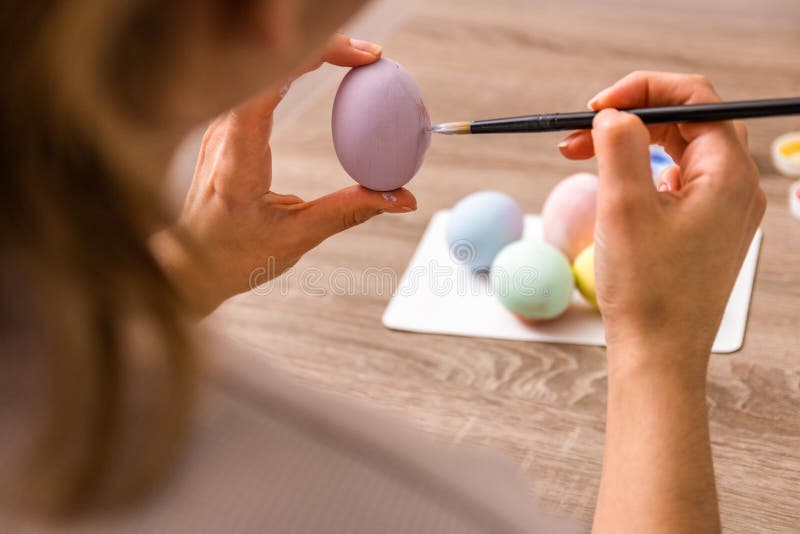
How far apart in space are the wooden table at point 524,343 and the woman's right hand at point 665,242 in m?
0.16

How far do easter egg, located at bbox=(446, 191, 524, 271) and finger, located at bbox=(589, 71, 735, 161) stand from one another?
0.81ft

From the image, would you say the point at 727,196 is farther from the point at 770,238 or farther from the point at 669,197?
the point at 770,238

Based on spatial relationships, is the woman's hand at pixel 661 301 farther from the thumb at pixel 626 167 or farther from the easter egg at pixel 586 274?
the easter egg at pixel 586 274

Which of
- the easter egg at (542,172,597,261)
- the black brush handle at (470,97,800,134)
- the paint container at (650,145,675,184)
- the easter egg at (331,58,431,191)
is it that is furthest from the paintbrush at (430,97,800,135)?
the paint container at (650,145,675,184)

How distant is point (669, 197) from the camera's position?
0.58m

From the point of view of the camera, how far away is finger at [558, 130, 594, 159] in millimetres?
687

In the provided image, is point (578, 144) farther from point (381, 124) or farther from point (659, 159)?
point (659, 159)

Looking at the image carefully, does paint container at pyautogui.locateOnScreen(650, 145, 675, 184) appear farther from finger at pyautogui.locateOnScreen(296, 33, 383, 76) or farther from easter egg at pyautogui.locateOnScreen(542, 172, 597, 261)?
finger at pyautogui.locateOnScreen(296, 33, 383, 76)

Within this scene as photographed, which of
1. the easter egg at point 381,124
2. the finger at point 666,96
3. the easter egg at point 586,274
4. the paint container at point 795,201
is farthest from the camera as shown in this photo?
the paint container at point 795,201

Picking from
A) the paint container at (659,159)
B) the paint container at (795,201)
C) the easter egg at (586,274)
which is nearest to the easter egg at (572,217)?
the easter egg at (586,274)

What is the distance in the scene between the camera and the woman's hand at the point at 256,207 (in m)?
0.75

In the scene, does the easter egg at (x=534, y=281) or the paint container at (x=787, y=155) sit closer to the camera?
the easter egg at (x=534, y=281)

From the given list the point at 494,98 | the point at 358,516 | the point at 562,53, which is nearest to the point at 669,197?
the point at 358,516

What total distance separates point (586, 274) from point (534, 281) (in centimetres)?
6
